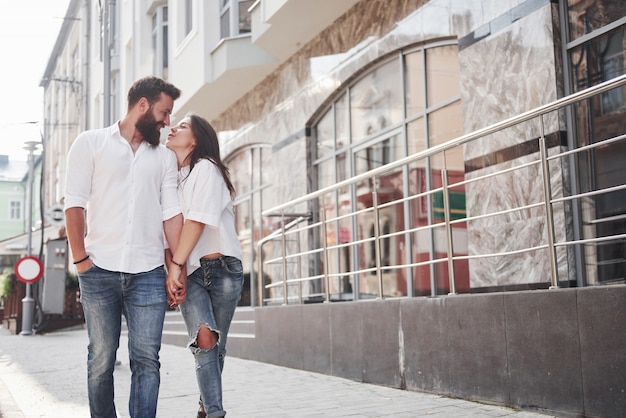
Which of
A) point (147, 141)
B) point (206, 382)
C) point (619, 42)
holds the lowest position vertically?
point (206, 382)

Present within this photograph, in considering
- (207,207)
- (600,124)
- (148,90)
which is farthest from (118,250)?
(600,124)

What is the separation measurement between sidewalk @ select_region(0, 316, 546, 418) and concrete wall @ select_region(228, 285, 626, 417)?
0.48 ft

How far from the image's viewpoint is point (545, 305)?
16.7 ft

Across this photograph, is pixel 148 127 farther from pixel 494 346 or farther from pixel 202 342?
pixel 494 346

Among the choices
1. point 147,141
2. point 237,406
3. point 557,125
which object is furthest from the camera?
point 557,125

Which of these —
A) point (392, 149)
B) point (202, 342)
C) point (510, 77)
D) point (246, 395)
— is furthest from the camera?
point (392, 149)

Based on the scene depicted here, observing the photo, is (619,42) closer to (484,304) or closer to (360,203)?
(484,304)

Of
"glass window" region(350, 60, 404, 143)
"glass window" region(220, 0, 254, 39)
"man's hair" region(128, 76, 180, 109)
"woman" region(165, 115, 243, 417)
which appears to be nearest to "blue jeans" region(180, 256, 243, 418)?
"woman" region(165, 115, 243, 417)

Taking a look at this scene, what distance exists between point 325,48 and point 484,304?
289 inches

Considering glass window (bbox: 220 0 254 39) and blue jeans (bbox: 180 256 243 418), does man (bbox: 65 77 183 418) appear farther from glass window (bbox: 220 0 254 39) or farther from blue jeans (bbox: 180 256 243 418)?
glass window (bbox: 220 0 254 39)

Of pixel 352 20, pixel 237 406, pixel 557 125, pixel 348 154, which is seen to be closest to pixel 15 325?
pixel 348 154

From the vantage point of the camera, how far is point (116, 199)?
396cm

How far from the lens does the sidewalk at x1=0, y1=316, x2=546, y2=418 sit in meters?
5.81

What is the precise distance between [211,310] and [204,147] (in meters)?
0.93
